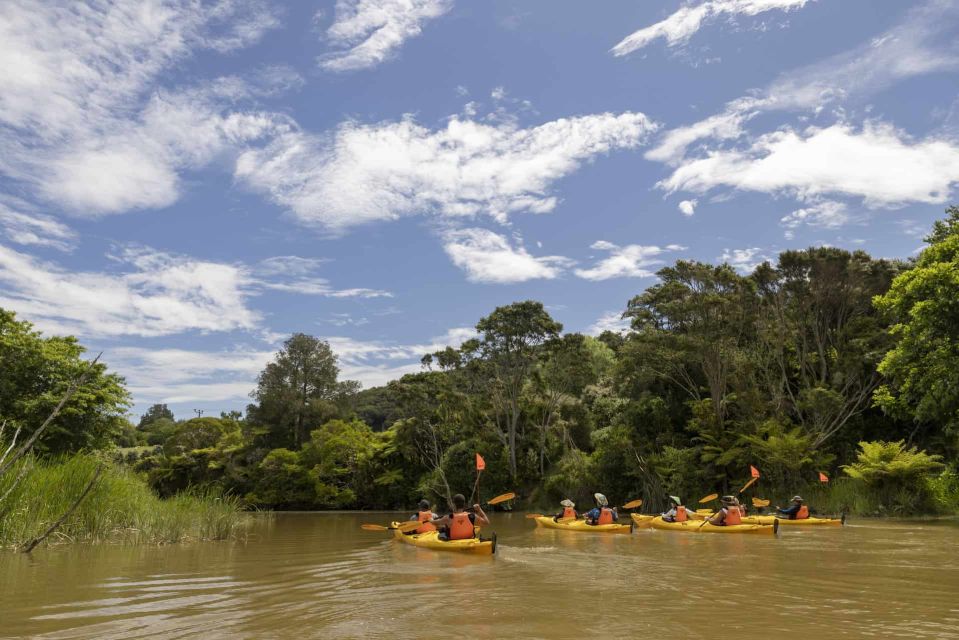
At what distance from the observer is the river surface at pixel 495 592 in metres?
5.53

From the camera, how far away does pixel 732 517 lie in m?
14.8

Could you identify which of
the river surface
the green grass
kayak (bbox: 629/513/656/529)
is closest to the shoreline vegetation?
the green grass

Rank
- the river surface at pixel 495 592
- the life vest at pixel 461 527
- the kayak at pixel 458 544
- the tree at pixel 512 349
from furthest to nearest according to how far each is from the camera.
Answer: the tree at pixel 512 349 < the life vest at pixel 461 527 < the kayak at pixel 458 544 < the river surface at pixel 495 592

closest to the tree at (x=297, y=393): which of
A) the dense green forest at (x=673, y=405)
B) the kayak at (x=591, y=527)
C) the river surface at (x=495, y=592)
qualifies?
the dense green forest at (x=673, y=405)

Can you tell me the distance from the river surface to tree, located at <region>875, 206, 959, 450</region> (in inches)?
180

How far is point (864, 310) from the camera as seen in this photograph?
23.8 m

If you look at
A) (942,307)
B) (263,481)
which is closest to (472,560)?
(942,307)

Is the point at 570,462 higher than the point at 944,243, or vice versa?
the point at 944,243

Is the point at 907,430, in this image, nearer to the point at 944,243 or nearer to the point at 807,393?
the point at 807,393

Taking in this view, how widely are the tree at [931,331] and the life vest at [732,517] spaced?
5751 mm

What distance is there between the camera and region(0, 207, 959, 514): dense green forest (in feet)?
58.4

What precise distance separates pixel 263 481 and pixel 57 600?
1215 inches

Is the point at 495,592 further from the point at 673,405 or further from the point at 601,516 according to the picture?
the point at 673,405

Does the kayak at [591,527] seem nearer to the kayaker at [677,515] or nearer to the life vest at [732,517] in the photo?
the kayaker at [677,515]
